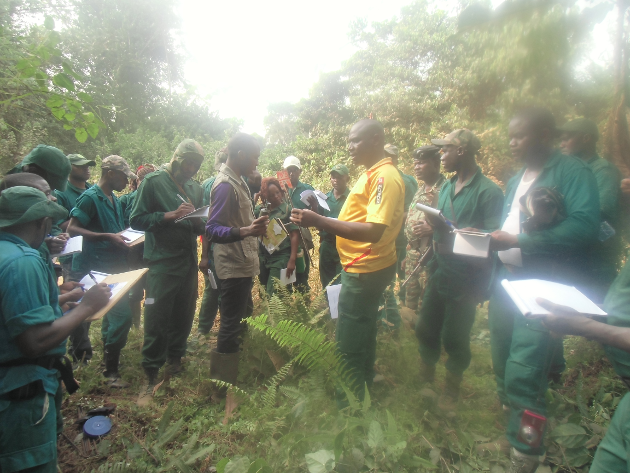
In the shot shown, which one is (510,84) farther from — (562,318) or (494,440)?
(494,440)

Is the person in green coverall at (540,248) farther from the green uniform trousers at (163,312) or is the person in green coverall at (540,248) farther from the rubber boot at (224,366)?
the green uniform trousers at (163,312)

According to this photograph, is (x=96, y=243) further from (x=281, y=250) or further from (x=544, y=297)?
(x=544, y=297)

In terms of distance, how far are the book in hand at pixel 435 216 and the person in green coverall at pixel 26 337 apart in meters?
2.16

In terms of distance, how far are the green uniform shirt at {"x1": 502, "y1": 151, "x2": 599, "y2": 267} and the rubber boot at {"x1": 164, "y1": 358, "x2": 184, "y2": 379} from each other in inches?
124

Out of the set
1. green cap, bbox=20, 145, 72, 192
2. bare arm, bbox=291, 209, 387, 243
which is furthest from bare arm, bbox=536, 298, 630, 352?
green cap, bbox=20, 145, 72, 192

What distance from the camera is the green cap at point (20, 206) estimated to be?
145 centimetres

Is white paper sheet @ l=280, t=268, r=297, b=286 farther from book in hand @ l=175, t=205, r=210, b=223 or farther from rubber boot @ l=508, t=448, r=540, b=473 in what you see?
rubber boot @ l=508, t=448, r=540, b=473

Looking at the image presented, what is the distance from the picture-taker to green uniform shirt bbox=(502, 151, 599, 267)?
1840 millimetres

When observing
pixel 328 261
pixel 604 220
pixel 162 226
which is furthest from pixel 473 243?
pixel 162 226

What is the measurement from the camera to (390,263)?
237cm

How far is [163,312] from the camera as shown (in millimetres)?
→ 3109

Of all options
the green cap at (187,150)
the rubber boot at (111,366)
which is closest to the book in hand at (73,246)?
the rubber boot at (111,366)

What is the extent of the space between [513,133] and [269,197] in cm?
263

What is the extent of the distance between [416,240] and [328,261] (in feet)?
3.57
